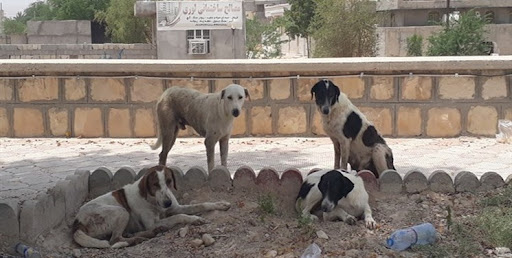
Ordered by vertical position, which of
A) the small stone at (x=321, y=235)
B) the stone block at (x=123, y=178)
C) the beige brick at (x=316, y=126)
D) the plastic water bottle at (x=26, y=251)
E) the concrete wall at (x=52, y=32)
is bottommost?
the plastic water bottle at (x=26, y=251)

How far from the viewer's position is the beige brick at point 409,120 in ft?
32.2

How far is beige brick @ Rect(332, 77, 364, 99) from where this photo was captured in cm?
981

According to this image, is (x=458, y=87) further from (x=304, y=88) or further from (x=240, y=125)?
(x=240, y=125)

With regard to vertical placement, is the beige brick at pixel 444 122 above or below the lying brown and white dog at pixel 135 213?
above

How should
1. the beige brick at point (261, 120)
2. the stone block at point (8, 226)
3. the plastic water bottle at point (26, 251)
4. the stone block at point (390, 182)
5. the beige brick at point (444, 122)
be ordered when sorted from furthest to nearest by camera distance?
the beige brick at point (261, 120) < the beige brick at point (444, 122) < the stone block at point (390, 182) < the stone block at point (8, 226) < the plastic water bottle at point (26, 251)

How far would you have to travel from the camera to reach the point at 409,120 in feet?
32.3

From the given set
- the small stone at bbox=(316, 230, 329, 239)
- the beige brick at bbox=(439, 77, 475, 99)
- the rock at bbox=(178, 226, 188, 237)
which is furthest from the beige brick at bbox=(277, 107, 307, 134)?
the small stone at bbox=(316, 230, 329, 239)

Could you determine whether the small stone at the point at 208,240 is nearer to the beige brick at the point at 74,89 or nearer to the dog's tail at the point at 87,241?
the dog's tail at the point at 87,241

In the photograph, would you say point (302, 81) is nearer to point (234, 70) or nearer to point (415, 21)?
point (234, 70)

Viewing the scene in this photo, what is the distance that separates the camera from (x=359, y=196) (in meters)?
5.95

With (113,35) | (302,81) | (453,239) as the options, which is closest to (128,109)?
(302,81)

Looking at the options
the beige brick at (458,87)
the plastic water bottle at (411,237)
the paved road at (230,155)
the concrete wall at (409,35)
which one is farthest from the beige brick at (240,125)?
the concrete wall at (409,35)

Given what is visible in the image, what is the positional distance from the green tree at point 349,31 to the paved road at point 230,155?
1904cm

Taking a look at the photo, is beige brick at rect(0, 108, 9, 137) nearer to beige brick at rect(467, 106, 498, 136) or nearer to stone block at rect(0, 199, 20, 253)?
stone block at rect(0, 199, 20, 253)
